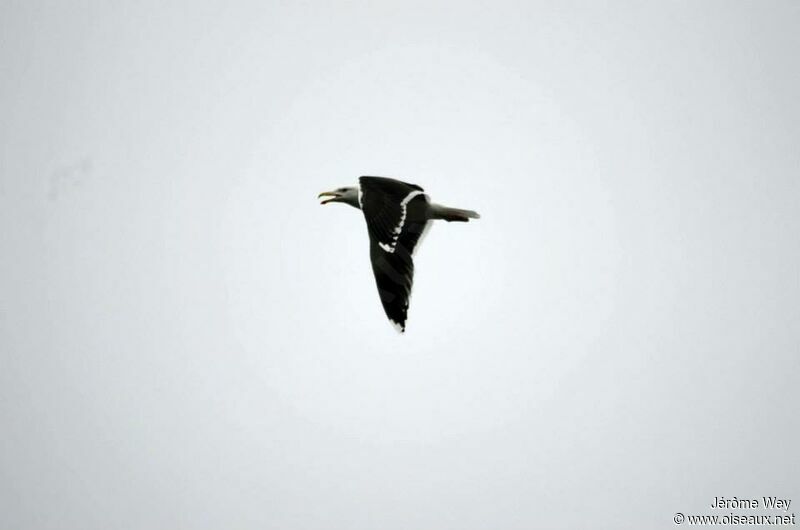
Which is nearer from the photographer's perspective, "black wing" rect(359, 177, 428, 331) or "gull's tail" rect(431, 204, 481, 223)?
"black wing" rect(359, 177, 428, 331)

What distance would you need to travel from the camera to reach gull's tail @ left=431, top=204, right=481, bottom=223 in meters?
13.8

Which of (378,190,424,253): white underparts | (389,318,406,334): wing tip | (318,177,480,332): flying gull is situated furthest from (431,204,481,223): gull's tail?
(389,318,406,334): wing tip

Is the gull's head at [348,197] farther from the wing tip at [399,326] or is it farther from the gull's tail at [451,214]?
the wing tip at [399,326]

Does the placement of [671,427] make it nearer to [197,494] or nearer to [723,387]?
[723,387]

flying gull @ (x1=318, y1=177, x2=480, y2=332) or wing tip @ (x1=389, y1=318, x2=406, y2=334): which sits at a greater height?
flying gull @ (x1=318, y1=177, x2=480, y2=332)

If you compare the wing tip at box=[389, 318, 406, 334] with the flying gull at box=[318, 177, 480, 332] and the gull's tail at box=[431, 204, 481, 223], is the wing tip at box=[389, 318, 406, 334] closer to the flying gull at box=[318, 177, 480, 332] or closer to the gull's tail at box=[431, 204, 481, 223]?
the flying gull at box=[318, 177, 480, 332]

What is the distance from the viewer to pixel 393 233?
12.5 meters

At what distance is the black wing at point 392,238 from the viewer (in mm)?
12469

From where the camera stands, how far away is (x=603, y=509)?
430 feet

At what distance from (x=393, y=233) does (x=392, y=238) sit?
2.9 inches

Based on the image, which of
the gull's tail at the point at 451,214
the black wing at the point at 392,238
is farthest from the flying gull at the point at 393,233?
the gull's tail at the point at 451,214

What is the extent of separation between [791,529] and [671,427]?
11978cm

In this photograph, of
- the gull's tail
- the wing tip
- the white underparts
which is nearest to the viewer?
the wing tip

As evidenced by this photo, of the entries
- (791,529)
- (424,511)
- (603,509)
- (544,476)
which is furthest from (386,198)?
(544,476)
